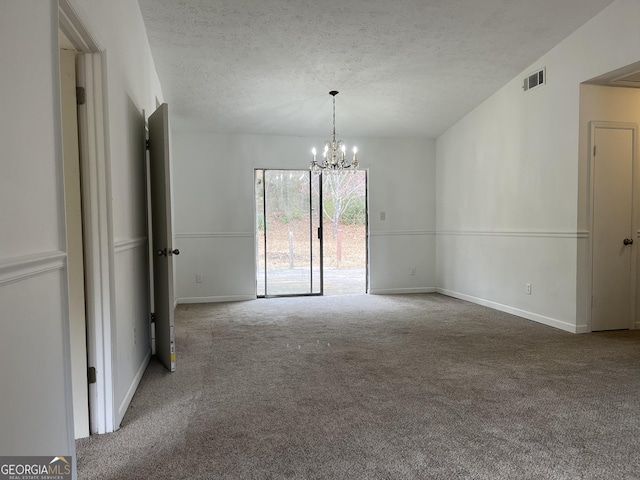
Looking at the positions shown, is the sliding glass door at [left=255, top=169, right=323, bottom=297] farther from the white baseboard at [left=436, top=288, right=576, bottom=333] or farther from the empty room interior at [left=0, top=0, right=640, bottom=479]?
the white baseboard at [left=436, top=288, right=576, bottom=333]

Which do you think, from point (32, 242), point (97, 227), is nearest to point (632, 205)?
point (97, 227)

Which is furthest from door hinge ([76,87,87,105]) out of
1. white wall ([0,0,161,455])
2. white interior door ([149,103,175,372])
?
white interior door ([149,103,175,372])

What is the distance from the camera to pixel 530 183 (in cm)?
459

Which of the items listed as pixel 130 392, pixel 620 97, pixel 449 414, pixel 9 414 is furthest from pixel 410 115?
pixel 9 414

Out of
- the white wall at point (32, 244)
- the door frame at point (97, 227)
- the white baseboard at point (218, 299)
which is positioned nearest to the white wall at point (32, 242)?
the white wall at point (32, 244)

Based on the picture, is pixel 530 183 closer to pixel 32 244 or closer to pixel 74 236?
pixel 74 236

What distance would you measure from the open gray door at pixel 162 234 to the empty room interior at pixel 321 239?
0.10 feet

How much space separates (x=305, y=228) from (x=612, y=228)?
3776mm

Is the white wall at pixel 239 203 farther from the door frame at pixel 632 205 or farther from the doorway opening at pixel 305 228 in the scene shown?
the door frame at pixel 632 205

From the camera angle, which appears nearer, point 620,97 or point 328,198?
point 620,97

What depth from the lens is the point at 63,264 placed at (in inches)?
56.6

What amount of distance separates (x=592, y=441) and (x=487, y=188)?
3.81 meters

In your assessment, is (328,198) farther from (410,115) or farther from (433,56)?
(433,56)

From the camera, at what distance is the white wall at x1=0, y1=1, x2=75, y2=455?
110 cm
